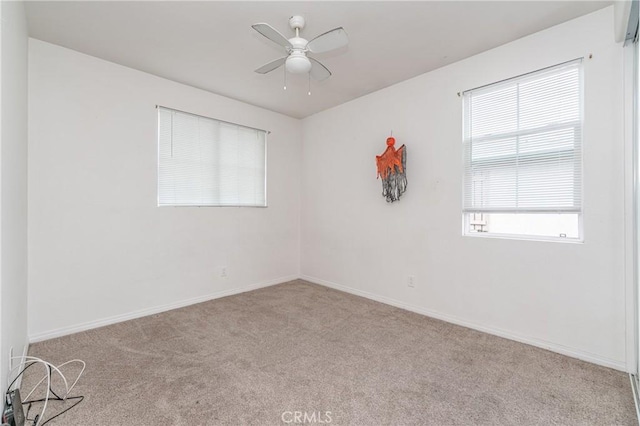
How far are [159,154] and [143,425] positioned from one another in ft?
8.75

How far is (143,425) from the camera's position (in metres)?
1.60

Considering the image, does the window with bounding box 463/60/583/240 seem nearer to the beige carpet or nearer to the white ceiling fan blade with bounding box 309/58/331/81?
the beige carpet

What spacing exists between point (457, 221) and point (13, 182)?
3.54 m

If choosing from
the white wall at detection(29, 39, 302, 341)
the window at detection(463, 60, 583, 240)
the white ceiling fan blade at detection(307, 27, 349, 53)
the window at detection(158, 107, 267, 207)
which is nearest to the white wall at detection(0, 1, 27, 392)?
the white wall at detection(29, 39, 302, 341)

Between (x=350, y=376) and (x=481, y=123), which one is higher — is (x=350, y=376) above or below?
below

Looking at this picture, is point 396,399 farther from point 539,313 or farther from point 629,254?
point 629,254

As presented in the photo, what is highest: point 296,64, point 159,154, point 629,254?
point 296,64

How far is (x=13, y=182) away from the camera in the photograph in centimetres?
190

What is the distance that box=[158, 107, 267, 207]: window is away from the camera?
343 cm

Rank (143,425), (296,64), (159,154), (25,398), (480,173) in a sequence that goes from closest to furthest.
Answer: (143,425) < (25,398) < (296,64) < (480,173) < (159,154)

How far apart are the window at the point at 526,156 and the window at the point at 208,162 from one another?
2753mm

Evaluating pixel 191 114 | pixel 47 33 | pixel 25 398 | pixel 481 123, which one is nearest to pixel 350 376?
pixel 25 398

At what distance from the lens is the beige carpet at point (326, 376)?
169 cm

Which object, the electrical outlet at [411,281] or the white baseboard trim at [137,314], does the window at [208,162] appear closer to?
the white baseboard trim at [137,314]
